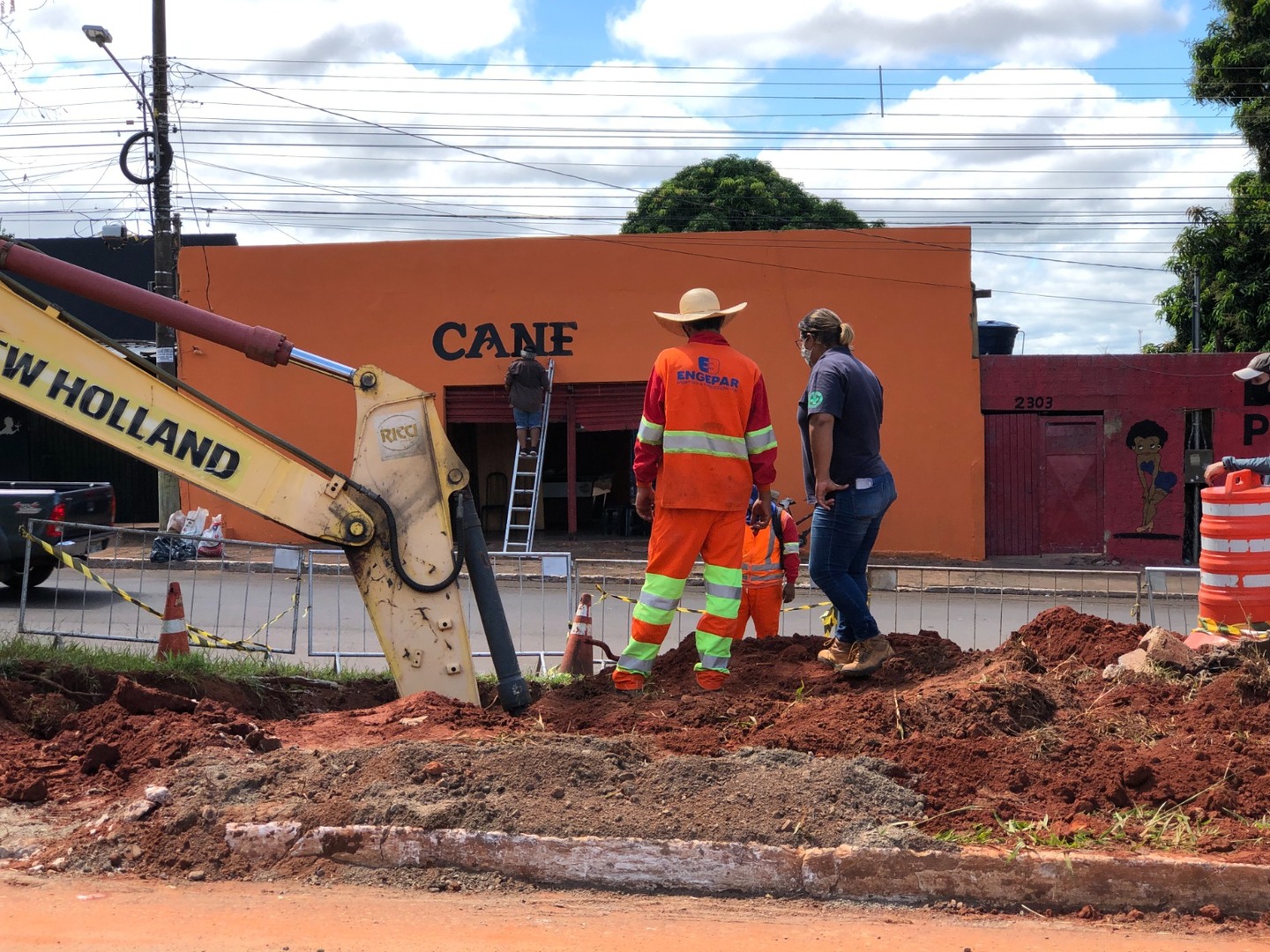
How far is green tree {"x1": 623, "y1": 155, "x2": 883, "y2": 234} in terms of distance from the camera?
1437 inches

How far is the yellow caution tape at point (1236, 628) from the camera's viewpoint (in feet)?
20.7

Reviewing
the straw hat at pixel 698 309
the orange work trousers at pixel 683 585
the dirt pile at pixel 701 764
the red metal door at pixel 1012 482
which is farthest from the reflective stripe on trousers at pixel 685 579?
the red metal door at pixel 1012 482

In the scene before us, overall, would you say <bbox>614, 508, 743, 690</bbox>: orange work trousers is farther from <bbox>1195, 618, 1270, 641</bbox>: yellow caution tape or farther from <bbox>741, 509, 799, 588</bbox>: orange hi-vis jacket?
<bbox>1195, 618, 1270, 641</bbox>: yellow caution tape

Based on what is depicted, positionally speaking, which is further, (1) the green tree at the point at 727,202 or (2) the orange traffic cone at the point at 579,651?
(1) the green tree at the point at 727,202

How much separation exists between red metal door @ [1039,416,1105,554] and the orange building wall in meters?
1.06

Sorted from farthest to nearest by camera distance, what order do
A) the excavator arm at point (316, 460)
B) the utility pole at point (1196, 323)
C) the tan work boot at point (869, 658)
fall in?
the utility pole at point (1196, 323), the tan work boot at point (869, 658), the excavator arm at point (316, 460)

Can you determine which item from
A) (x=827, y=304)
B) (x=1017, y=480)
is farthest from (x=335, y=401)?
(x=1017, y=480)

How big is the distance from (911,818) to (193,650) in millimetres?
6423

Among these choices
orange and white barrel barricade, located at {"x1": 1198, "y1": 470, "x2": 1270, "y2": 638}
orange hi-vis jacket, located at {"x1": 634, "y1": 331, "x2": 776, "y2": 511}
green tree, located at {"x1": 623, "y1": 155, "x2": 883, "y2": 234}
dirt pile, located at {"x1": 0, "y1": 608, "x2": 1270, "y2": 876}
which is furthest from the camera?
green tree, located at {"x1": 623, "y1": 155, "x2": 883, "y2": 234}

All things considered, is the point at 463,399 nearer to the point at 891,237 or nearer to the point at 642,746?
the point at 891,237

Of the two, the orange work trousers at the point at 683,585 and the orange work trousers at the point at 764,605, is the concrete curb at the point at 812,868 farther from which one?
the orange work trousers at the point at 764,605

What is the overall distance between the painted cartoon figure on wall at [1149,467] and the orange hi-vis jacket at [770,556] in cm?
1201

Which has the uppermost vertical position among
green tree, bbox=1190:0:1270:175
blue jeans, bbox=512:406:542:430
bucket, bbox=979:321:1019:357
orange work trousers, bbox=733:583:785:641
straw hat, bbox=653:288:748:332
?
green tree, bbox=1190:0:1270:175

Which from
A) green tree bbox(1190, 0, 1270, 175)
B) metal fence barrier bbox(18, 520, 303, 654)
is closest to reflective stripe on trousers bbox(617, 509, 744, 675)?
metal fence barrier bbox(18, 520, 303, 654)
